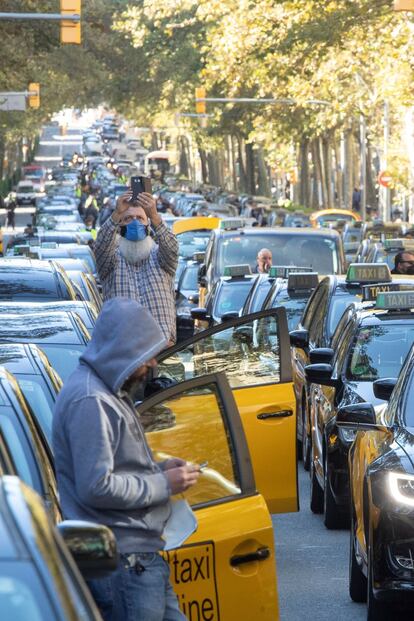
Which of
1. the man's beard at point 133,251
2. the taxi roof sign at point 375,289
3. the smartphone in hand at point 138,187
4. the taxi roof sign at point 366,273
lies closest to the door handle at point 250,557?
the smartphone in hand at point 138,187

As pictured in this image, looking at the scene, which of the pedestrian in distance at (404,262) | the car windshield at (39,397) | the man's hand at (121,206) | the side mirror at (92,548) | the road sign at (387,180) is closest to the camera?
the side mirror at (92,548)

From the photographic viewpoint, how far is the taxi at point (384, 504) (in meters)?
8.11

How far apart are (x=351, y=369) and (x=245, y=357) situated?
311 centimetres

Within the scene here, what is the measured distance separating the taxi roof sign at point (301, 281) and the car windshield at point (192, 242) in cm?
1827

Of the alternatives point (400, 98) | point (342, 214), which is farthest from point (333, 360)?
point (342, 214)

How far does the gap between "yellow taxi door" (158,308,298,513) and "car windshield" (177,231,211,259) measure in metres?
26.9

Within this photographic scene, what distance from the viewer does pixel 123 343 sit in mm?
5551

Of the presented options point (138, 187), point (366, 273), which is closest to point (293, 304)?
point (366, 273)

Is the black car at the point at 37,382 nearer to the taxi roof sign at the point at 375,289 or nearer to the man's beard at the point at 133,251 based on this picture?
the man's beard at the point at 133,251

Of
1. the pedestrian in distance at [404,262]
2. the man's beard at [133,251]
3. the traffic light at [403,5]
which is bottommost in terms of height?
the pedestrian in distance at [404,262]

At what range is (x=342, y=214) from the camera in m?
56.2

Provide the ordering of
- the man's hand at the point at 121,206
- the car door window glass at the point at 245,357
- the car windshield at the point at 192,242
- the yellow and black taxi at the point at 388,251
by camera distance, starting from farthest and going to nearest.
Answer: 1. the car windshield at the point at 192,242
2. the yellow and black taxi at the point at 388,251
3. the man's hand at the point at 121,206
4. the car door window glass at the point at 245,357

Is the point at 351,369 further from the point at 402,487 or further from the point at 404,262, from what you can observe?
the point at 404,262

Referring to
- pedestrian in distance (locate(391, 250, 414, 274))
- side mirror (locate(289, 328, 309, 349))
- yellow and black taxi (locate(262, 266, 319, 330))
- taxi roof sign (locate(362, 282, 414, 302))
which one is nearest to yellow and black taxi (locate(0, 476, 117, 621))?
taxi roof sign (locate(362, 282, 414, 302))
